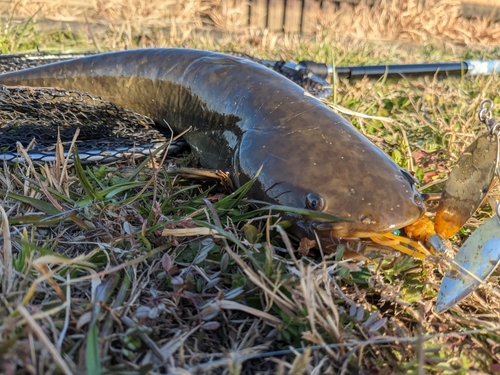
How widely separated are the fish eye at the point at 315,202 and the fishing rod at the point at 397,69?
204 cm

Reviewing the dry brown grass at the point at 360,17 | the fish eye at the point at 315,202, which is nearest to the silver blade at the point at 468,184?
the fish eye at the point at 315,202

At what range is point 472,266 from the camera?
4.67ft

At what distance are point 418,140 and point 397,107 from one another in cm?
69

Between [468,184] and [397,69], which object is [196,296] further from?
[397,69]

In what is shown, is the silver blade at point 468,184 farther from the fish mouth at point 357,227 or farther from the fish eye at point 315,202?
the fish eye at point 315,202

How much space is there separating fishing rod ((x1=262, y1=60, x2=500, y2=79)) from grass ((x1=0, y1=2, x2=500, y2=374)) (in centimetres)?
181

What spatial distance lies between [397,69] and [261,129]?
2306 millimetres

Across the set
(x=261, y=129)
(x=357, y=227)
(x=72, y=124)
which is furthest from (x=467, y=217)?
(x=72, y=124)

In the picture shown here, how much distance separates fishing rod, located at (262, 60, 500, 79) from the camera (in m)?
3.72

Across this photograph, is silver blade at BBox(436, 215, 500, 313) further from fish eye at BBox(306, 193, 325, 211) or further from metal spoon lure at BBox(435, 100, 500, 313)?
fish eye at BBox(306, 193, 325, 211)

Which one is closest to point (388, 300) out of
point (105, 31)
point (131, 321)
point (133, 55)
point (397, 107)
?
point (131, 321)

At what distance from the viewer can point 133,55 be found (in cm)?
289

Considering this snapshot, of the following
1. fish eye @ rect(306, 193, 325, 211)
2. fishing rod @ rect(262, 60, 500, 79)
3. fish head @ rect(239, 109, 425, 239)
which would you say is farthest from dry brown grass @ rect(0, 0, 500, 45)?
fish eye @ rect(306, 193, 325, 211)

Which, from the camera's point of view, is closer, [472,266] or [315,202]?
[472,266]
